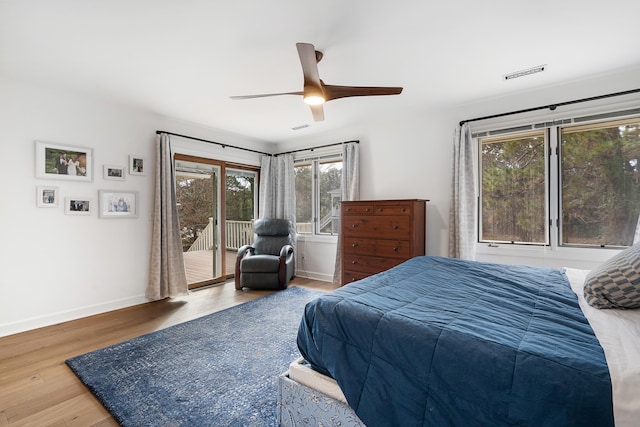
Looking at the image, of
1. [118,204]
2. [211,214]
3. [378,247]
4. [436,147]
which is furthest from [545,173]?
[118,204]

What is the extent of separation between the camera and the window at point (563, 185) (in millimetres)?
2971

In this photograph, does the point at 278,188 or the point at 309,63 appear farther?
the point at 278,188

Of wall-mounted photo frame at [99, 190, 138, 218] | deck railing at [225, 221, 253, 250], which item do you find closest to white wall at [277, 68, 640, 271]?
deck railing at [225, 221, 253, 250]

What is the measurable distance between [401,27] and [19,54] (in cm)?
312

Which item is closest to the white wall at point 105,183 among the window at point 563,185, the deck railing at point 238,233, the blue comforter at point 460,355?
the window at point 563,185

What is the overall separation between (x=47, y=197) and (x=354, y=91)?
3383 millimetres

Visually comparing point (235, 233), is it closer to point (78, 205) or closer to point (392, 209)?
point (78, 205)

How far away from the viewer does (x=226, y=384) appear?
210 cm

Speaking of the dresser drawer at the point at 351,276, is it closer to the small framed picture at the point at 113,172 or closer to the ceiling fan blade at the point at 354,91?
the ceiling fan blade at the point at 354,91

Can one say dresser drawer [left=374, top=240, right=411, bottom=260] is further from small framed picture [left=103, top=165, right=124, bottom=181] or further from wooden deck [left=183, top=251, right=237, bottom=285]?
small framed picture [left=103, top=165, right=124, bottom=181]

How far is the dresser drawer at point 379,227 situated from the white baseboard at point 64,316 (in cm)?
288

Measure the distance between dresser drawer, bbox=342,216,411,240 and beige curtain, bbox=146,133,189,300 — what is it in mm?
2339

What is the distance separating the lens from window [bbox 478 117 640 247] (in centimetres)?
297

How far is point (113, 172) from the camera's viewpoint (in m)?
3.73
